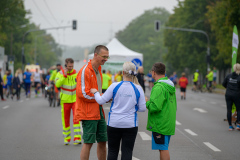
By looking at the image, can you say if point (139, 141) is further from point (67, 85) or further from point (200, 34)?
point (200, 34)

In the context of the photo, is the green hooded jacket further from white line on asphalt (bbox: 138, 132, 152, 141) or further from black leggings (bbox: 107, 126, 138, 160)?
white line on asphalt (bbox: 138, 132, 152, 141)

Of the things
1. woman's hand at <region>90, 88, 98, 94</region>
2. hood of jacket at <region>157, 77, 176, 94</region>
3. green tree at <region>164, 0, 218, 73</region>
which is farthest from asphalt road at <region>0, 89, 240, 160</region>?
green tree at <region>164, 0, 218, 73</region>

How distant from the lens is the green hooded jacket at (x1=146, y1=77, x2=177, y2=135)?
19.1 feet

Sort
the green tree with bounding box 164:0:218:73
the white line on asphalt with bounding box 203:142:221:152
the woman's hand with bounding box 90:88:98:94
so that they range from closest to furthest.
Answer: the woman's hand with bounding box 90:88:98:94 → the white line on asphalt with bounding box 203:142:221:152 → the green tree with bounding box 164:0:218:73

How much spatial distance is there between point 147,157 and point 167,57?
57793 millimetres

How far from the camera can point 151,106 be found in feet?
19.1

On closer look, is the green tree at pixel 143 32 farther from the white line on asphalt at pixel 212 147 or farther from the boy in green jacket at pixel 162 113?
the boy in green jacket at pixel 162 113

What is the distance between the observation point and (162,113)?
5.93 m

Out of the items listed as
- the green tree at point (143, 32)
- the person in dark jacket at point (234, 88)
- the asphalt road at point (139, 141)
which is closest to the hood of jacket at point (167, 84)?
the asphalt road at point (139, 141)

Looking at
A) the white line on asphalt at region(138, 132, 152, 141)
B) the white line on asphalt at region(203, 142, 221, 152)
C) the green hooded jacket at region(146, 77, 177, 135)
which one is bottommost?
the white line on asphalt at region(138, 132, 152, 141)

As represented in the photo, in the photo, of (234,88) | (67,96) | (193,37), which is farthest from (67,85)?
(193,37)

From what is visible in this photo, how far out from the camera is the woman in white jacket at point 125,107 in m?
5.48

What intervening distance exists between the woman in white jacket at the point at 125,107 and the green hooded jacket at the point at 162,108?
0.29 metres

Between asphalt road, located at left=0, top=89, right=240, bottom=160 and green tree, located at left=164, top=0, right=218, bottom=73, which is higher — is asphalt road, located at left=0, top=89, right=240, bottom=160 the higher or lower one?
the lower one
